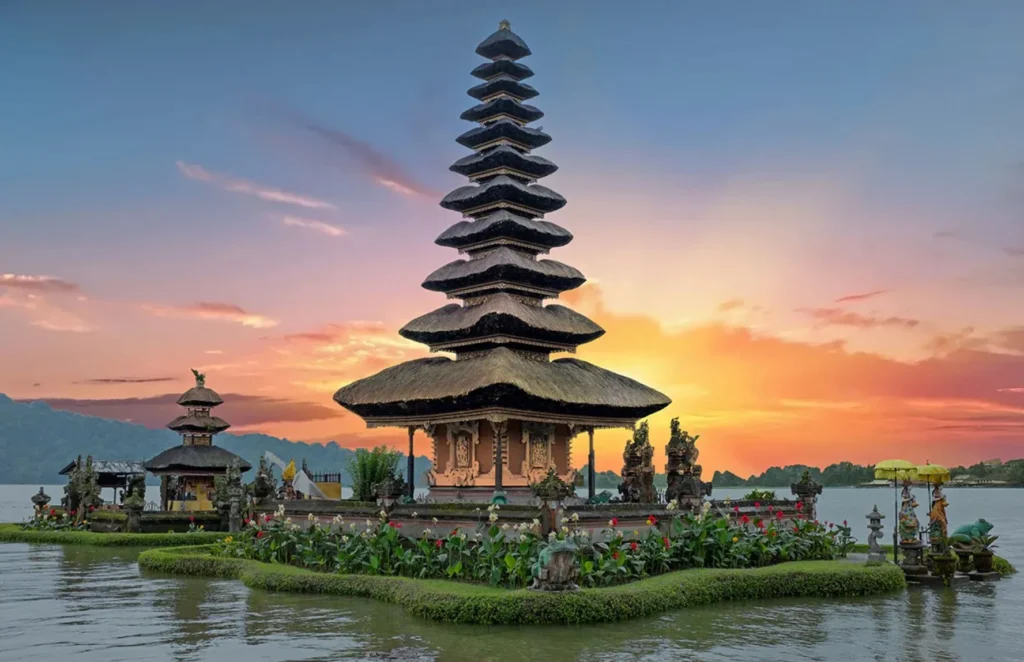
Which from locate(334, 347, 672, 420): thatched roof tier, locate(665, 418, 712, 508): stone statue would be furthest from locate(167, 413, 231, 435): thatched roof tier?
locate(665, 418, 712, 508): stone statue

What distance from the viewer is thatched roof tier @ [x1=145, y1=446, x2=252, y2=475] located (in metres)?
47.8

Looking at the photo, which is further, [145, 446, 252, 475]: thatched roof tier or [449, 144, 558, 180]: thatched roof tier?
[145, 446, 252, 475]: thatched roof tier

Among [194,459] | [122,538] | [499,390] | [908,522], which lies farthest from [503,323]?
[194,459]

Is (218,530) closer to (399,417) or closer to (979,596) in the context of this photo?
(399,417)

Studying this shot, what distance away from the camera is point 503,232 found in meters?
37.6

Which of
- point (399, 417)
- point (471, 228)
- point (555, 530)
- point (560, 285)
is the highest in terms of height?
point (471, 228)

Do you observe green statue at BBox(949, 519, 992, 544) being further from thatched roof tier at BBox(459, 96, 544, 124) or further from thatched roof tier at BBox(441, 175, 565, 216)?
thatched roof tier at BBox(459, 96, 544, 124)

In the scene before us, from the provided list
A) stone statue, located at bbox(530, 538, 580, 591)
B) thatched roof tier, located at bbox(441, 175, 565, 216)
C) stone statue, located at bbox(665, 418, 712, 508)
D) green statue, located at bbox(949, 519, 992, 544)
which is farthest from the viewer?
thatched roof tier, located at bbox(441, 175, 565, 216)

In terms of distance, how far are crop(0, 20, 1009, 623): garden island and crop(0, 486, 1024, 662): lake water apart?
87 cm

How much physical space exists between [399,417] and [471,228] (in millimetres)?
8782

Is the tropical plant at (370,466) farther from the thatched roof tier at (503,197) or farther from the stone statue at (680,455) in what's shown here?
the stone statue at (680,455)

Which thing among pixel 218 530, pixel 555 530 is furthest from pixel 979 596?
pixel 218 530

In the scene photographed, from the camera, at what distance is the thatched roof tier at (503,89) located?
40.3m

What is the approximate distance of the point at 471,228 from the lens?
38.3 meters
